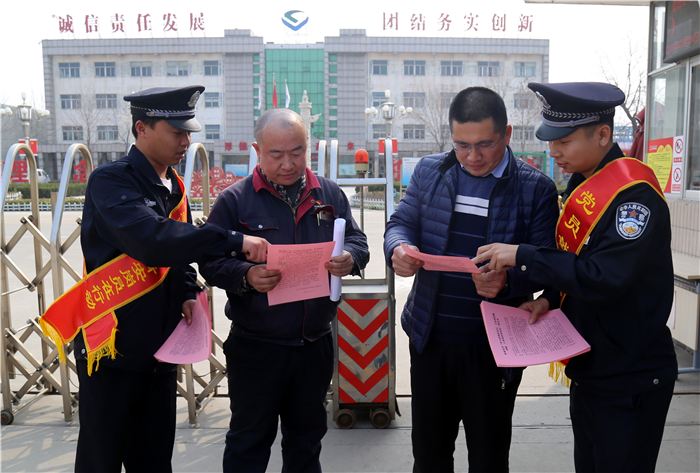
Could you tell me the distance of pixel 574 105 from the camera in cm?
187

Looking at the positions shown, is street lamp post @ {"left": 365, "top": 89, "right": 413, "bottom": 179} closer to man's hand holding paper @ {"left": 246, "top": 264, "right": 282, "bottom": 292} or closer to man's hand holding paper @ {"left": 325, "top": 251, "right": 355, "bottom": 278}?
man's hand holding paper @ {"left": 325, "top": 251, "right": 355, "bottom": 278}

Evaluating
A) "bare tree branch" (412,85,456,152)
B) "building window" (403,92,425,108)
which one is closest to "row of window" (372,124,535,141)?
"bare tree branch" (412,85,456,152)

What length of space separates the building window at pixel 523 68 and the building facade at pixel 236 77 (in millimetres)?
73

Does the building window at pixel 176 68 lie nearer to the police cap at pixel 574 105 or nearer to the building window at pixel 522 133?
the building window at pixel 522 133

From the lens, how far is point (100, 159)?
4328 centimetres

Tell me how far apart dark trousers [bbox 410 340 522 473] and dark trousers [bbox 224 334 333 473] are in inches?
18.0

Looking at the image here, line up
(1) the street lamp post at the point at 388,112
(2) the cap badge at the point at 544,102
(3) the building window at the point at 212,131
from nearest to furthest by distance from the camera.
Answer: (2) the cap badge at the point at 544,102 < (1) the street lamp post at the point at 388,112 < (3) the building window at the point at 212,131

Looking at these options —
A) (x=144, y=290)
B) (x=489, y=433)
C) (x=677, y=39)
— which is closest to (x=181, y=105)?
(x=144, y=290)

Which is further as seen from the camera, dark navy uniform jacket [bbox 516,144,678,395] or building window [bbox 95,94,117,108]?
building window [bbox 95,94,117,108]

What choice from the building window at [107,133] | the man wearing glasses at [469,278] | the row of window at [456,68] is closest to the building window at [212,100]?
the building window at [107,133]

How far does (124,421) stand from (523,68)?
4650 centimetres

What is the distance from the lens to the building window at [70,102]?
4306 centimetres

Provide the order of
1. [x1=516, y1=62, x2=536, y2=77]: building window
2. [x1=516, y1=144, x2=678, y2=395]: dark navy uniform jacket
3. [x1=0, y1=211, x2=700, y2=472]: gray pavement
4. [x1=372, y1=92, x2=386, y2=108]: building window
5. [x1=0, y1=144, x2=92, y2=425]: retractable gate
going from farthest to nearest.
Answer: [x1=372, y1=92, x2=386, y2=108]: building window
[x1=516, y1=62, x2=536, y2=77]: building window
[x1=0, y1=144, x2=92, y2=425]: retractable gate
[x1=0, y1=211, x2=700, y2=472]: gray pavement
[x1=516, y1=144, x2=678, y2=395]: dark navy uniform jacket

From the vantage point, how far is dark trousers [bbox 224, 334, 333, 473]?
2230 millimetres
